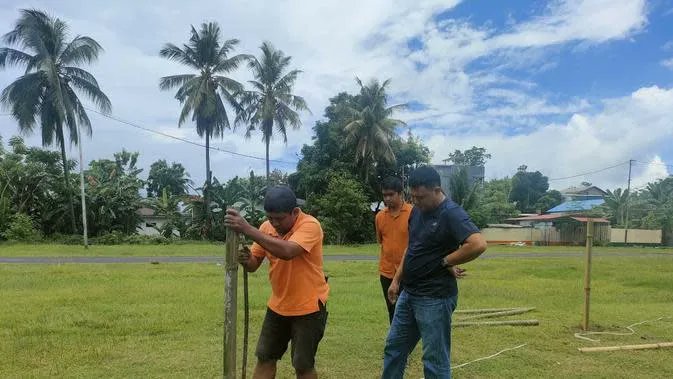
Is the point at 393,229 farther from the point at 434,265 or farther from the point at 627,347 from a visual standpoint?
the point at 627,347

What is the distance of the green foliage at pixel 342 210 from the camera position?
33.2 meters

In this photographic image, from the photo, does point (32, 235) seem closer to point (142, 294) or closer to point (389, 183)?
point (142, 294)

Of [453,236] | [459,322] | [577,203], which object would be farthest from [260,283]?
[577,203]

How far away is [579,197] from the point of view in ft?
238

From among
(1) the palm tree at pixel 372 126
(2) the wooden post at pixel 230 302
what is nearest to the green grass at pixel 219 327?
(2) the wooden post at pixel 230 302

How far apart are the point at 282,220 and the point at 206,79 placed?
104 feet

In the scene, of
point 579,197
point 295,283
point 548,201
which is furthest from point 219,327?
point 579,197

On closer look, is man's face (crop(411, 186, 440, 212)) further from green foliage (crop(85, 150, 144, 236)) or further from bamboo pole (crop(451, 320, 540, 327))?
green foliage (crop(85, 150, 144, 236))

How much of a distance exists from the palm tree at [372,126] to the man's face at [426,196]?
106 ft

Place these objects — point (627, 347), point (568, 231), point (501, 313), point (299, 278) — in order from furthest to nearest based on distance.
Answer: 1. point (568, 231)
2. point (501, 313)
3. point (627, 347)
4. point (299, 278)

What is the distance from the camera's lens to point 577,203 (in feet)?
193

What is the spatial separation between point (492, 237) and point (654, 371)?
126 ft

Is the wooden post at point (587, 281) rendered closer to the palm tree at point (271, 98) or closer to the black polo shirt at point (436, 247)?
the black polo shirt at point (436, 247)

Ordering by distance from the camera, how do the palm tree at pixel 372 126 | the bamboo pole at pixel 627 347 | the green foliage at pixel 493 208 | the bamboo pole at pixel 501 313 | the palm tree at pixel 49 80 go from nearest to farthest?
1. the bamboo pole at pixel 627 347
2. the bamboo pole at pixel 501 313
3. the palm tree at pixel 49 80
4. the palm tree at pixel 372 126
5. the green foliage at pixel 493 208
